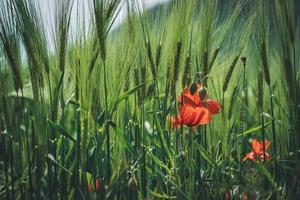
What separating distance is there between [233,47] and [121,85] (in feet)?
1.04

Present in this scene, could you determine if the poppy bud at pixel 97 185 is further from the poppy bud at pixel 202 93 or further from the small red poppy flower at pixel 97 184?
the poppy bud at pixel 202 93

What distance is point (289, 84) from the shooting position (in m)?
1.44

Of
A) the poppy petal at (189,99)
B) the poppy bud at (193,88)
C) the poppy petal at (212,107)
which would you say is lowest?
the poppy petal at (212,107)

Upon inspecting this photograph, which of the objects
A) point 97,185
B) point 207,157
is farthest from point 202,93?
point 97,185

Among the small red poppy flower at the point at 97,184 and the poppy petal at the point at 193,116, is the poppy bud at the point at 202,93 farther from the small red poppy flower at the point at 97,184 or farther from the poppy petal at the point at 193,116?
the small red poppy flower at the point at 97,184

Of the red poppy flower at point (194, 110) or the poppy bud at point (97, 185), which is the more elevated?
the red poppy flower at point (194, 110)

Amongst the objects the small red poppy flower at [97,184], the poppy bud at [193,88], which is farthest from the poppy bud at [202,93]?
the small red poppy flower at [97,184]

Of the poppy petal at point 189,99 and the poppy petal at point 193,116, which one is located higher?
the poppy petal at point 189,99

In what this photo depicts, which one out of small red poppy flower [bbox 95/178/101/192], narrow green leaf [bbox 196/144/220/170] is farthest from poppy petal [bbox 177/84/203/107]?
small red poppy flower [bbox 95/178/101/192]

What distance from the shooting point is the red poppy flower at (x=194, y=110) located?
145cm

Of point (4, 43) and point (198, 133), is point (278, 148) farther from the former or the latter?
point (4, 43)

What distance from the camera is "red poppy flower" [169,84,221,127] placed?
4.75 ft

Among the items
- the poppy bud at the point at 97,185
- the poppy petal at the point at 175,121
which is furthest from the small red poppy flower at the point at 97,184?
the poppy petal at the point at 175,121

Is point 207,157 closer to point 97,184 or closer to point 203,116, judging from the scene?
point 203,116
